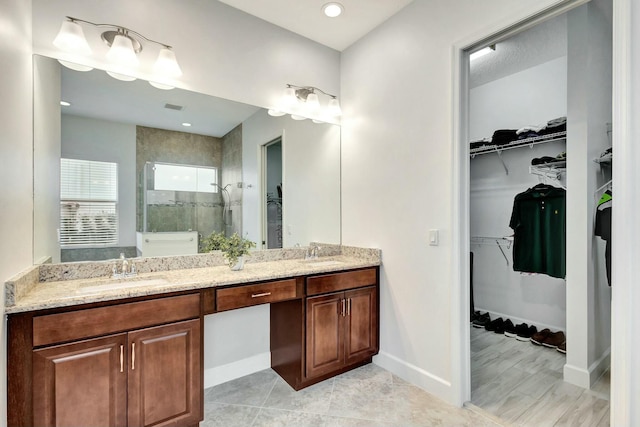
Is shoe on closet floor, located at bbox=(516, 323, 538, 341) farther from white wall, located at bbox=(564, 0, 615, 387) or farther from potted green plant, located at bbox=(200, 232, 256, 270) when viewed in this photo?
potted green plant, located at bbox=(200, 232, 256, 270)

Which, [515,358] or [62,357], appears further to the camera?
[515,358]

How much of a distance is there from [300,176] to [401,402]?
1.90 meters

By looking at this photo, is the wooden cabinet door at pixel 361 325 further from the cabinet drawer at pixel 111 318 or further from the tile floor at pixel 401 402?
the cabinet drawer at pixel 111 318

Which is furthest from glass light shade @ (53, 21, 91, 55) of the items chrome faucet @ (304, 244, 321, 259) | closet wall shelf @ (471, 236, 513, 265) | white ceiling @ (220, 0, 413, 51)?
closet wall shelf @ (471, 236, 513, 265)

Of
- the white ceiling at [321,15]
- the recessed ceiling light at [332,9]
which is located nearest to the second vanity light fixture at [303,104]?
the white ceiling at [321,15]

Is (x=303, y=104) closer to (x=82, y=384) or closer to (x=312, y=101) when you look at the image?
(x=312, y=101)

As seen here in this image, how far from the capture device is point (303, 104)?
2.80 m

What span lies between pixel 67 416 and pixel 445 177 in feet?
7.90

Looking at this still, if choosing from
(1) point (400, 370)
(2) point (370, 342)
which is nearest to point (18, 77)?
(2) point (370, 342)

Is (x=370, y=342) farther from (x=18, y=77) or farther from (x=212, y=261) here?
(x=18, y=77)

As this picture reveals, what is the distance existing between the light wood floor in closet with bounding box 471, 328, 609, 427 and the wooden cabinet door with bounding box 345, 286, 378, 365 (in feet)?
2.57

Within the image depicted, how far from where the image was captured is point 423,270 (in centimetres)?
229

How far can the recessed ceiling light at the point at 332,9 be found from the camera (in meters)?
2.36

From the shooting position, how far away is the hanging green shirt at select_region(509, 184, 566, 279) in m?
2.94
